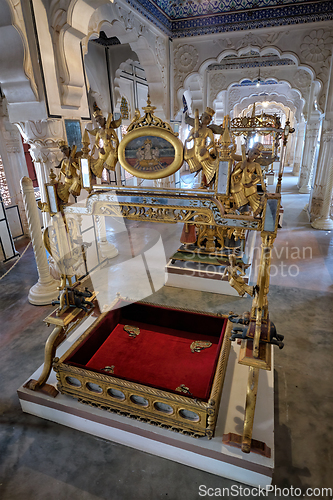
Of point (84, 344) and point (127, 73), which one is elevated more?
point (127, 73)

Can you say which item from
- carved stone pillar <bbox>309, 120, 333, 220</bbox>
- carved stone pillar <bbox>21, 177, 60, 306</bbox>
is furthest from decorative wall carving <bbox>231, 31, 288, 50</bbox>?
carved stone pillar <bbox>21, 177, 60, 306</bbox>

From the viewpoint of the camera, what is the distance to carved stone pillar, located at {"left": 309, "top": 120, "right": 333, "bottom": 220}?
22.6ft

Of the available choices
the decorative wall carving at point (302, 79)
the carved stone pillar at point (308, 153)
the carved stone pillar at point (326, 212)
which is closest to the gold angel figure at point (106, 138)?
the carved stone pillar at point (326, 212)

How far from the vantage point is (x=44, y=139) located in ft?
12.8

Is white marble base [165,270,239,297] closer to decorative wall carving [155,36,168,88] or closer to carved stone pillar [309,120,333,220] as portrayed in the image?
carved stone pillar [309,120,333,220]

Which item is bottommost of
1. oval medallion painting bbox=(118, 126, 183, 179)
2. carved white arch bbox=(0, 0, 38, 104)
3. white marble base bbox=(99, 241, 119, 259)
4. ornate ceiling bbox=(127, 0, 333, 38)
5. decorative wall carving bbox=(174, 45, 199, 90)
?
white marble base bbox=(99, 241, 119, 259)

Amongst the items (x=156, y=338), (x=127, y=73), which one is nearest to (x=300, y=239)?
(x=156, y=338)

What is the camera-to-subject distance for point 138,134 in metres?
2.07

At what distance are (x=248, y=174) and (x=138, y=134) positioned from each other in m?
0.81

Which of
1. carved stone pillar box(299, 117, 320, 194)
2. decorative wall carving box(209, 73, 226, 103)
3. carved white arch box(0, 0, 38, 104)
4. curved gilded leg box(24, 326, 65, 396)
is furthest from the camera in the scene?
carved stone pillar box(299, 117, 320, 194)

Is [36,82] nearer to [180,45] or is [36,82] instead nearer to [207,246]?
[207,246]

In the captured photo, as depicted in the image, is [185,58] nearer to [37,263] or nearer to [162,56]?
[162,56]

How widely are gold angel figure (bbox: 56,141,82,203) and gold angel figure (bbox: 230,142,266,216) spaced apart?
1.24 metres

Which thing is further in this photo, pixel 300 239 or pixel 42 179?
pixel 300 239
